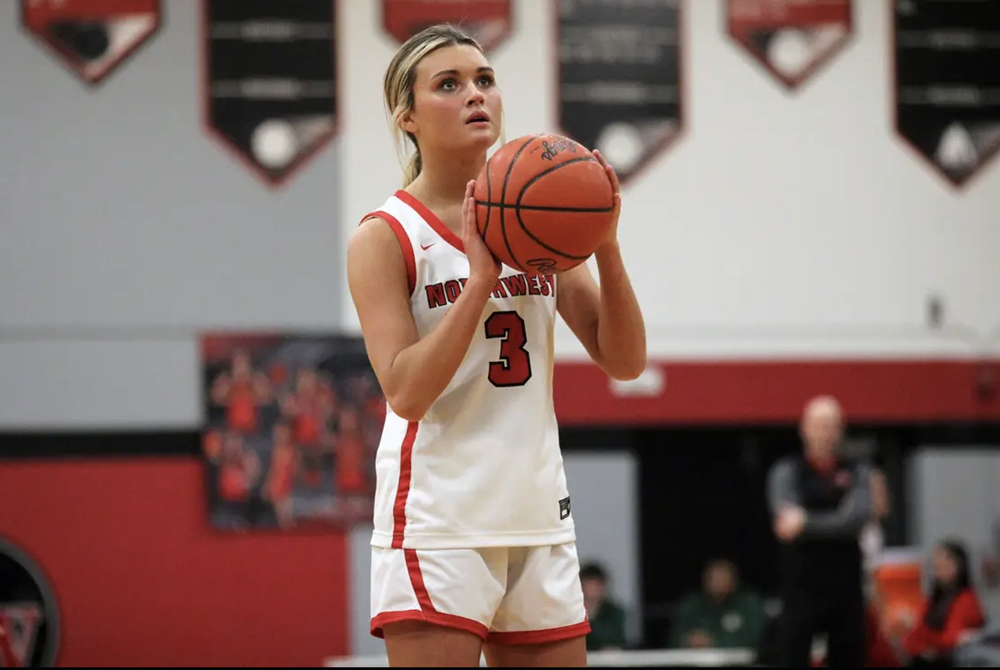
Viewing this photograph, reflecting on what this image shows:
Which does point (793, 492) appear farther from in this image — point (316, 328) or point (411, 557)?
point (411, 557)

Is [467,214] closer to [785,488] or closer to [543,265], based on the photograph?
[543,265]

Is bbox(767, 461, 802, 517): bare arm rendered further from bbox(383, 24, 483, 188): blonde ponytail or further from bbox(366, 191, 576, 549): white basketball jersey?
bbox(383, 24, 483, 188): blonde ponytail

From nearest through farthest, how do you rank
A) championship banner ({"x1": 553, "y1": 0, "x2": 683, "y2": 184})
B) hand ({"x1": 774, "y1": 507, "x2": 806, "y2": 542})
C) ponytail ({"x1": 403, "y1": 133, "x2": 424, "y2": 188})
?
ponytail ({"x1": 403, "y1": 133, "x2": 424, "y2": 188}), hand ({"x1": 774, "y1": 507, "x2": 806, "y2": 542}), championship banner ({"x1": 553, "y1": 0, "x2": 683, "y2": 184})

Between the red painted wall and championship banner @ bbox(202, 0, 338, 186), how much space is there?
94.9 inches

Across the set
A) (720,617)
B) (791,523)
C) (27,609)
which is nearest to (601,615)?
(720,617)

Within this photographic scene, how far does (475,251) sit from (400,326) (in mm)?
220

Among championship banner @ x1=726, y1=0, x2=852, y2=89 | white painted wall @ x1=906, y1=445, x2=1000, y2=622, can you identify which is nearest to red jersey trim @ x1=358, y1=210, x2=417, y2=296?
championship banner @ x1=726, y1=0, x2=852, y2=89

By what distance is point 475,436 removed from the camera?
2424mm

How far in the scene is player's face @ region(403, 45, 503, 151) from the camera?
253cm

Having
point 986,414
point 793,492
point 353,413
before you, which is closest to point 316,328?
point 353,413

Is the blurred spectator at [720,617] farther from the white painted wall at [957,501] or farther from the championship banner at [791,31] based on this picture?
the championship banner at [791,31]

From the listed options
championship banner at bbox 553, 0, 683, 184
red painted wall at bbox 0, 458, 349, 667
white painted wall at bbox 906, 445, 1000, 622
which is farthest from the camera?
white painted wall at bbox 906, 445, 1000, 622

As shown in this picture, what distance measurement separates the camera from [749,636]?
28.3 ft

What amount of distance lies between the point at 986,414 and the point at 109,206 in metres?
6.98
